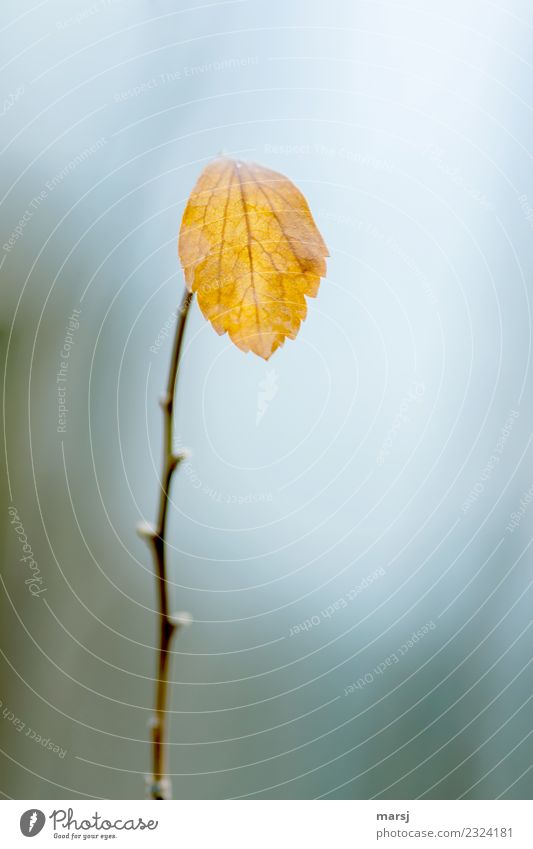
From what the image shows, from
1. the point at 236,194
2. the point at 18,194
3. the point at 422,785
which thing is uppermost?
the point at 18,194

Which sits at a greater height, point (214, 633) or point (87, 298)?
point (87, 298)

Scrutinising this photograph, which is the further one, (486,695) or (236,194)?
(486,695)

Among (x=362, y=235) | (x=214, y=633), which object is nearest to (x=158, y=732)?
(x=214, y=633)

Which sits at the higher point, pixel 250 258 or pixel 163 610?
pixel 250 258

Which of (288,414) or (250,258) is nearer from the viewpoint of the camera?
(250,258)

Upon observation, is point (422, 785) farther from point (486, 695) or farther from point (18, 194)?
point (18, 194)

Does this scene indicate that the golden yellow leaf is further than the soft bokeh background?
No
